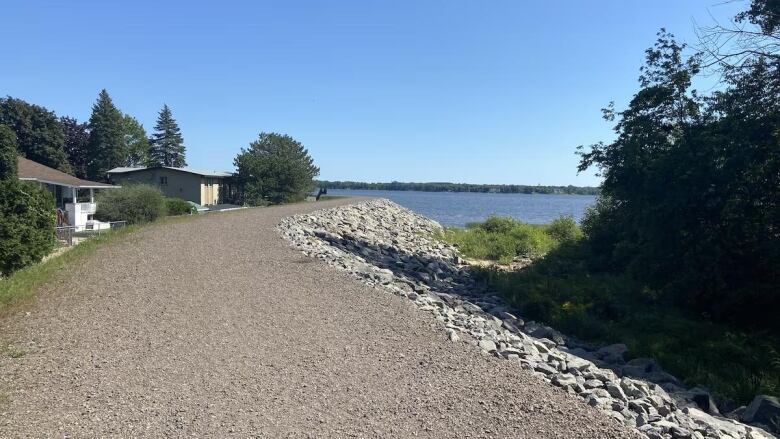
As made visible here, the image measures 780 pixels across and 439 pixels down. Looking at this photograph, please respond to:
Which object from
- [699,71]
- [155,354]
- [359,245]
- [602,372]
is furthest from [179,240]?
[699,71]

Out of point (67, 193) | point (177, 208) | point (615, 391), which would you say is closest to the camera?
point (615, 391)

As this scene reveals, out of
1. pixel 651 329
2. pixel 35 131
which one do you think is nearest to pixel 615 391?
pixel 651 329

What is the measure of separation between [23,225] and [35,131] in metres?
51.2

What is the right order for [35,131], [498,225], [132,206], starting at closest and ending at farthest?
[132,206] → [498,225] → [35,131]

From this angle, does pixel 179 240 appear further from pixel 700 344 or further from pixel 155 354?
pixel 700 344

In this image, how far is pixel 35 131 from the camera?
174ft

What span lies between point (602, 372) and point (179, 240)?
12.2 m

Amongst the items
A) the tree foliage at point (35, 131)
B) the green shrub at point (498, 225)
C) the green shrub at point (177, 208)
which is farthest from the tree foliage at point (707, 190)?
the tree foliage at point (35, 131)

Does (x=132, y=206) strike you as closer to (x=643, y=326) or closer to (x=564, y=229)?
(x=643, y=326)

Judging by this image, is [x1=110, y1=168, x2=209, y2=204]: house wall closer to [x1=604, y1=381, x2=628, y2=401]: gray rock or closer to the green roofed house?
the green roofed house

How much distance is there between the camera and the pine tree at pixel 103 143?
206 ft

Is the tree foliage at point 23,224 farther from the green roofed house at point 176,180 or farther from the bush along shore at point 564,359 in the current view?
the green roofed house at point 176,180

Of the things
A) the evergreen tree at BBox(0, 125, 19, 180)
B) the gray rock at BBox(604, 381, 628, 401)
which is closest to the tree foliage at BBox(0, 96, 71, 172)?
the evergreen tree at BBox(0, 125, 19, 180)

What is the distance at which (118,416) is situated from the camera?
4406 mm
